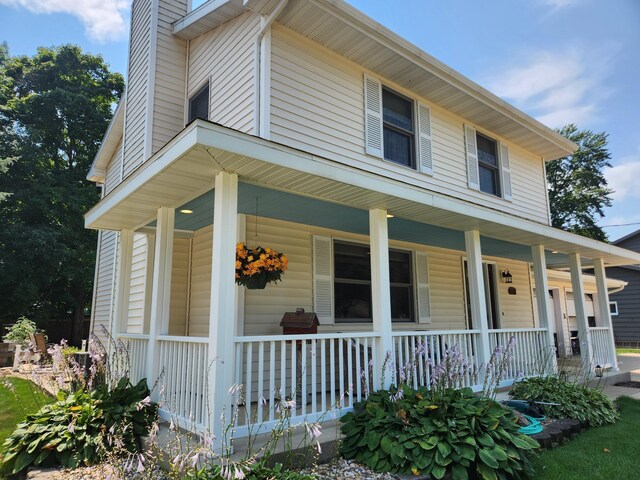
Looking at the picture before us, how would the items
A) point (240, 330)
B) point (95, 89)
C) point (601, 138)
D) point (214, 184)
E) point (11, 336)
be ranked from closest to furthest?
point (214, 184), point (240, 330), point (11, 336), point (95, 89), point (601, 138)

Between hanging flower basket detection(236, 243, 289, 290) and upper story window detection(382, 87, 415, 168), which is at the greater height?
upper story window detection(382, 87, 415, 168)

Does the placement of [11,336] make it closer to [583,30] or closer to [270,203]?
[270,203]

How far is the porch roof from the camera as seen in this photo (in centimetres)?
368

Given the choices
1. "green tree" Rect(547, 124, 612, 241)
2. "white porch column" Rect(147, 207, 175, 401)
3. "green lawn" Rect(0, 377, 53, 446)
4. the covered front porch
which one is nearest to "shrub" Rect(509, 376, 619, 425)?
the covered front porch

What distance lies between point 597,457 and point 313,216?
411cm

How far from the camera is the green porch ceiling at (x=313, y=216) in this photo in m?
4.96

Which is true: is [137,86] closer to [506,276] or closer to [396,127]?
[396,127]

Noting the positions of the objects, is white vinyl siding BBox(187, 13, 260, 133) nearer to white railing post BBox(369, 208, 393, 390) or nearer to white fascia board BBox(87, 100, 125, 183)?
white railing post BBox(369, 208, 393, 390)

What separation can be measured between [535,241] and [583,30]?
4.52 metres

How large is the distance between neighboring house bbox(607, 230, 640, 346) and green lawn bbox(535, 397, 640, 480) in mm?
16692

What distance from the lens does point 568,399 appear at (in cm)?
537

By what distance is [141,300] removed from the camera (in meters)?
6.99

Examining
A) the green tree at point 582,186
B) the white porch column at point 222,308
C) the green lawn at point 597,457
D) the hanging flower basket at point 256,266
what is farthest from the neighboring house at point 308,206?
the green tree at point 582,186

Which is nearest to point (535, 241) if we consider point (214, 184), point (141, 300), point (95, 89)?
point (214, 184)
